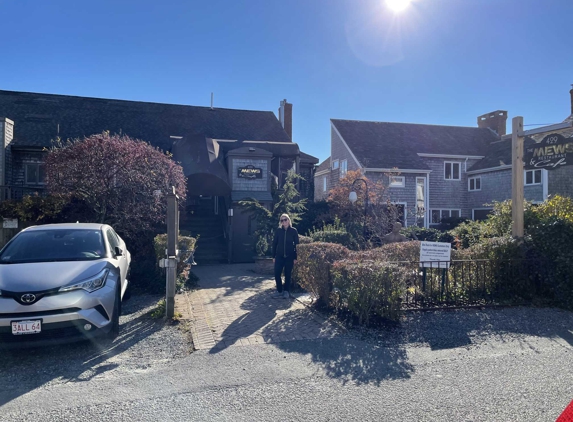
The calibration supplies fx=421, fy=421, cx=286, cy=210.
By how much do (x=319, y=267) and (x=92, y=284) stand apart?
3567mm

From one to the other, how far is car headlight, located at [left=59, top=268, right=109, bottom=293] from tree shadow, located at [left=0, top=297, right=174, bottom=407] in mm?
745

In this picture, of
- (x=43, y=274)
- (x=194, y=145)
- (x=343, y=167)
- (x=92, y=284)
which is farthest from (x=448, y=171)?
(x=43, y=274)

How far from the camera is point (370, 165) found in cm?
2330

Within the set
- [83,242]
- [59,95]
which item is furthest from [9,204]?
[59,95]

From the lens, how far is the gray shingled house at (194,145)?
14.7 meters

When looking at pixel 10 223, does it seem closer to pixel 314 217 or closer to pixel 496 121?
pixel 314 217

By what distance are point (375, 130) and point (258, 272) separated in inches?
730

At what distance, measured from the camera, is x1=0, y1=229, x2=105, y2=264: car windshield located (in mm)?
5922

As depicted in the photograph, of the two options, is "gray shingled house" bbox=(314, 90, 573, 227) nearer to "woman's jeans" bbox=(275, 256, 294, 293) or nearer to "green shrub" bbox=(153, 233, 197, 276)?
"woman's jeans" bbox=(275, 256, 294, 293)

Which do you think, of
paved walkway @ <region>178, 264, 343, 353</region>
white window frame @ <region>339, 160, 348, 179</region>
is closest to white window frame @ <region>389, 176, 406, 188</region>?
white window frame @ <region>339, 160, 348, 179</region>

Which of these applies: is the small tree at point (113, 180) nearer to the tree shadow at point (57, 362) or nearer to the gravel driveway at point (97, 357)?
the gravel driveway at point (97, 357)

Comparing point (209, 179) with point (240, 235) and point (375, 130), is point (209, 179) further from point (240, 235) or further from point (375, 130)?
point (375, 130)

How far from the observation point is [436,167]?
2628 cm

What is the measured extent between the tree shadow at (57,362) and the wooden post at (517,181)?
7.04 metres
